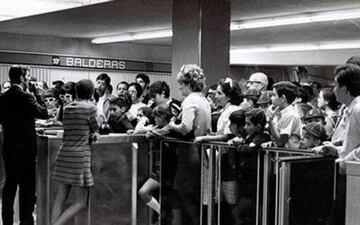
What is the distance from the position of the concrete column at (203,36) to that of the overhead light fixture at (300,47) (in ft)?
20.7

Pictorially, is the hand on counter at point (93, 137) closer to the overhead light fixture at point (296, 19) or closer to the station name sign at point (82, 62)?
the overhead light fixture at point (296, 19)

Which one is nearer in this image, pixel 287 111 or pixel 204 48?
pixel 287 111

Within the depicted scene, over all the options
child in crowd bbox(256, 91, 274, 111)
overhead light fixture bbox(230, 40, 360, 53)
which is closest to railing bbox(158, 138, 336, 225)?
child in crowd bbox(256, 91, 274, 111)

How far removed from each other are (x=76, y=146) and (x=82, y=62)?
413 inches

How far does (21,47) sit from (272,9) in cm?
782

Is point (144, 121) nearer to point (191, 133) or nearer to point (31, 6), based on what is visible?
point (191, 133)

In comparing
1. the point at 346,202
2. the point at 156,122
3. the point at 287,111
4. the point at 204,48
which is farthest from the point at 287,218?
the point at 204,48

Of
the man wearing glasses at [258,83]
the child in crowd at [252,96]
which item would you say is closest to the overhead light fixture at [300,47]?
Answer: the man wearing glasses at [258,83]

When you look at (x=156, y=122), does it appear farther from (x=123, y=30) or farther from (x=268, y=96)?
(x=123, y=30)

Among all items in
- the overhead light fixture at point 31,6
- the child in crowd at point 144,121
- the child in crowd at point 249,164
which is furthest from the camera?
the overhead light fixture at point 31,6

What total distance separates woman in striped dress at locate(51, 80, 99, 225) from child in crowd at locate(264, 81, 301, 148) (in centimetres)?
161

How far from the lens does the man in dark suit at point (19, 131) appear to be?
534 cm

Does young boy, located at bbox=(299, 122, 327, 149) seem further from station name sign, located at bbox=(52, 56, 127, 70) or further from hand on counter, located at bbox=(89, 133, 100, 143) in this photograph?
station name sign, located at bbox=(52, 56, 127, 70)

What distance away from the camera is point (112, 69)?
15641mm
